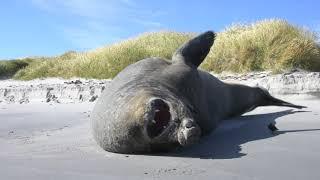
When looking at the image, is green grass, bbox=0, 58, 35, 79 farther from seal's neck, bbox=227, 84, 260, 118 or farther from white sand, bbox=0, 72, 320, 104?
seal's neck, bbox=227, 84, 260, 118

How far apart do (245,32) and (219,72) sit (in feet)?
5.70

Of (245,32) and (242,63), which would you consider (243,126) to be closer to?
(242,63)

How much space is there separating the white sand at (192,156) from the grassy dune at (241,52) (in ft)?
20.6

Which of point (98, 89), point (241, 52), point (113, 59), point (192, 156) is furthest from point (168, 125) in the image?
point (113, 59)

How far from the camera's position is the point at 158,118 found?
3992 millimetres

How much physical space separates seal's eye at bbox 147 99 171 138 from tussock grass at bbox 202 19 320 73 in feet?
26.5

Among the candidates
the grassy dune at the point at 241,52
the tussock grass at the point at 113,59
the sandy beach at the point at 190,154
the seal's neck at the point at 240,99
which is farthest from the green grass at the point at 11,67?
the seal's neck at the point at 240,99

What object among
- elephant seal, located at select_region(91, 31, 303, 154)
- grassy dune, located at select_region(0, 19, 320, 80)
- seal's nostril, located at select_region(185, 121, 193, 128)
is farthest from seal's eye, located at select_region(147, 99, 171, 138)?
grassy dune, located at select_region(0, 19, 320, 80)

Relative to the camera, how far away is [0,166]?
12.5ft

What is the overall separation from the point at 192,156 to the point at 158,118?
0.39 metres

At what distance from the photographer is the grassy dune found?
503 inches

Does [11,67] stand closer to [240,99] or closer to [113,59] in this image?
[113,59]

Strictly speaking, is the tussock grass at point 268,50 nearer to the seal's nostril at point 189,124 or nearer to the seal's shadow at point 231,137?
the seal's shadow at point 231,137

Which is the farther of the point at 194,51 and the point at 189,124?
the point at 194,51
